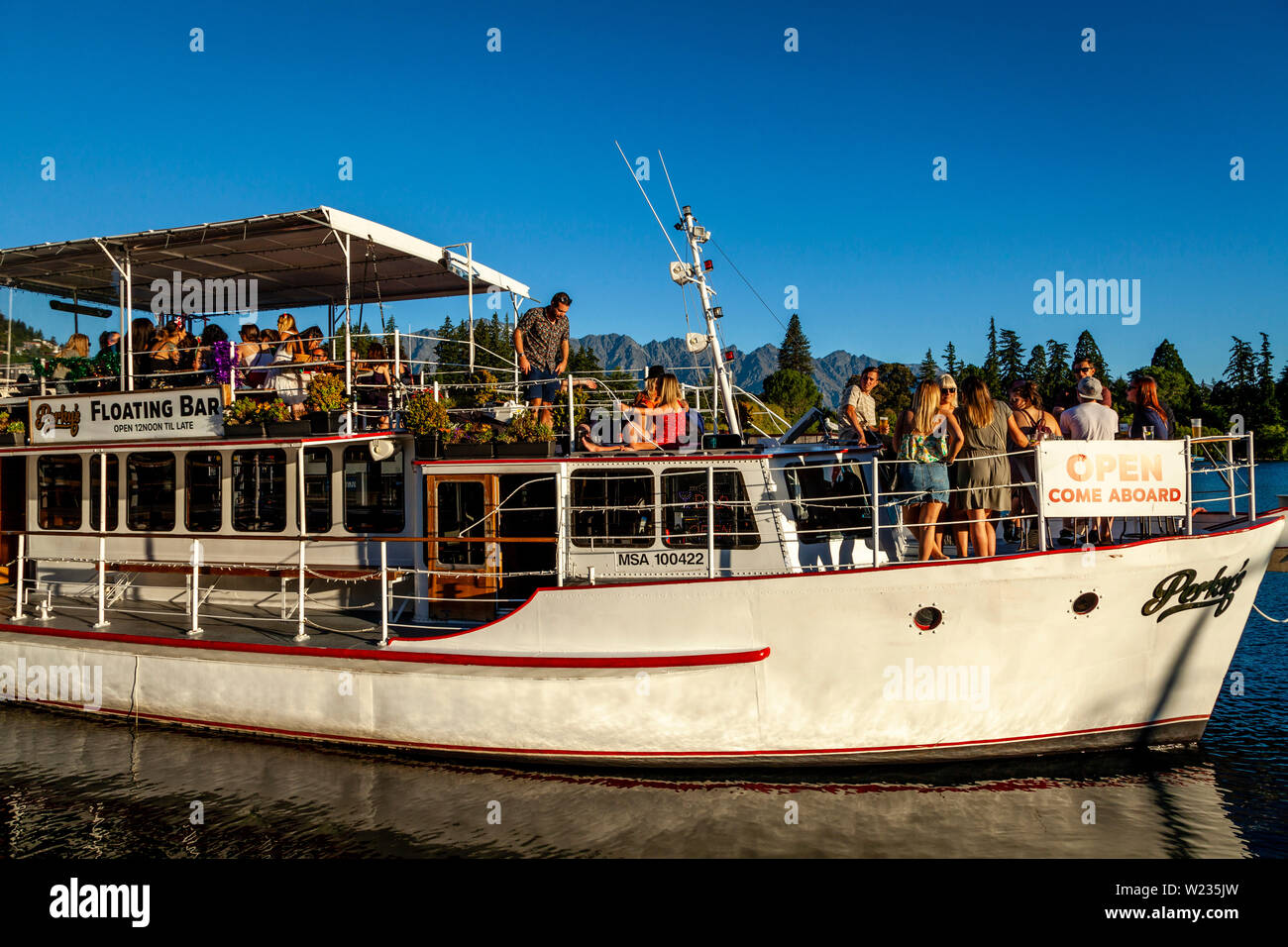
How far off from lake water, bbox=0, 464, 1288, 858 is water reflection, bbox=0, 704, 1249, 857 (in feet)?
0.06

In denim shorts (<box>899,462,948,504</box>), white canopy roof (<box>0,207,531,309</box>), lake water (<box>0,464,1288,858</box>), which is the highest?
white canopy roof (<box>0,207,531,309</box>)

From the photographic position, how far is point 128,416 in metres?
11.2

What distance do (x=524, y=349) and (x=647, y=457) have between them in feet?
10.1

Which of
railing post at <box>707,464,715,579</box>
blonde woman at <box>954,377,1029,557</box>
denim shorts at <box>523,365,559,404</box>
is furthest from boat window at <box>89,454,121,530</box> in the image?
blonde woman at <box>954,377,1029,557</box>

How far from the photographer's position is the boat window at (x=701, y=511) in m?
8.48

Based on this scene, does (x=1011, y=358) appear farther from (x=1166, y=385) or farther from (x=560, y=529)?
(x=560, y=529)

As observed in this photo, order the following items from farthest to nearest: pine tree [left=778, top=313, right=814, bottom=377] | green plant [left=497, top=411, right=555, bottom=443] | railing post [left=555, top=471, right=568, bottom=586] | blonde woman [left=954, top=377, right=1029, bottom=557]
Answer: pine tree [left=778, top=313, right=814, bottom=377] → green plant [left=497, top=411, right=555, bottom=443] → railing post [left=555, top=471, right=568, bottom=586] → blonde woman [left=954, top=377, right=1029, bottom=557]

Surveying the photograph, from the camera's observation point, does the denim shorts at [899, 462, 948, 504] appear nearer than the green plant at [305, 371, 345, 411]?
Yes

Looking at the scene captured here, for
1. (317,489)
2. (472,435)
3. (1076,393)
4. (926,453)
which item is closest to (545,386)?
(472,435)

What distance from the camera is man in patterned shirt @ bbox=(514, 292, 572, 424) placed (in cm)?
1062

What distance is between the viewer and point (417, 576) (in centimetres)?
954

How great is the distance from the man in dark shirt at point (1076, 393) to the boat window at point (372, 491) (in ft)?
24.9

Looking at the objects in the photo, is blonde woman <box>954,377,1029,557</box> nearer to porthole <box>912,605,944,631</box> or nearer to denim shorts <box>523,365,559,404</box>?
porthole <box>912,605,944,631</box>
